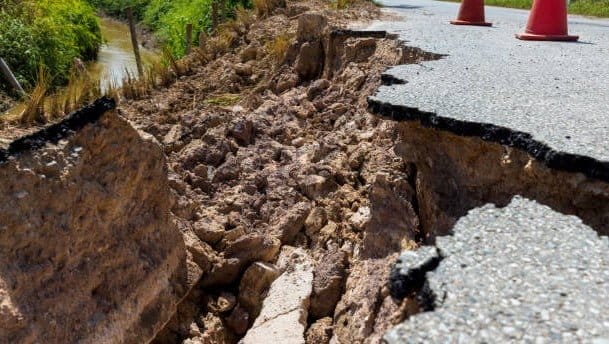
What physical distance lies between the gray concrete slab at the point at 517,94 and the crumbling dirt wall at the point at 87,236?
1.92 meters

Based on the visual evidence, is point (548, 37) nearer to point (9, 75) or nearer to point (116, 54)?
point (9, 75)

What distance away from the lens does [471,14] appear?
892cm

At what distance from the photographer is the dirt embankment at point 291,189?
468 cm

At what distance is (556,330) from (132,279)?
3424 millimetres

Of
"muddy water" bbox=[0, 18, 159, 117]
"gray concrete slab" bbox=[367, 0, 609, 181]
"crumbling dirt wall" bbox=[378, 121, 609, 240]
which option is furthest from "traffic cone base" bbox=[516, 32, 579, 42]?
"muddy water" bbox=[0, 18, 159, 117]

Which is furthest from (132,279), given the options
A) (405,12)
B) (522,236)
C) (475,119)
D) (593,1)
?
(593,1)

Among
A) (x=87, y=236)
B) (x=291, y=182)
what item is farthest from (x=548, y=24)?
(x=87, y=236)

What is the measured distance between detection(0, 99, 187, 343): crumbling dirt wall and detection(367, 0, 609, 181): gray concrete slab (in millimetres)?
1924

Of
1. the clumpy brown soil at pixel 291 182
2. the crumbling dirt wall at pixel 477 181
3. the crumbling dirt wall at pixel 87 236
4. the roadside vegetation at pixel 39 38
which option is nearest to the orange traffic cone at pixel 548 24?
the clumpy brown soil at pixel 291 182

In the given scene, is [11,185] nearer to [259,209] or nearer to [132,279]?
[132,279]

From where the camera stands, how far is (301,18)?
819 centimetres

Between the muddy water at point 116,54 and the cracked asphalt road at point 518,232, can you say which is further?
the muddy water at point 116,54

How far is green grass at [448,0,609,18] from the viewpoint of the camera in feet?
44.9

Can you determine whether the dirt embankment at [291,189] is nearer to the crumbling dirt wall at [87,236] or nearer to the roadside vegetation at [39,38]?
the crumbling dirt wall at [87,236]
